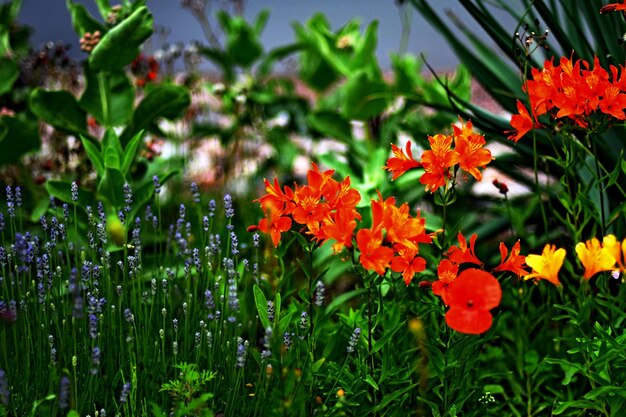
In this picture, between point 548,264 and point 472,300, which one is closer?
point 472,300

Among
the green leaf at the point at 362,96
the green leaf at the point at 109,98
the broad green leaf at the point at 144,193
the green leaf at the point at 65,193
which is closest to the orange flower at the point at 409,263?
the broad green leaf at the point at 144,193

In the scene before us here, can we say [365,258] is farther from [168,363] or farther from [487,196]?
[487,196]

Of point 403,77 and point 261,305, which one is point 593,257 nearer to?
point 261,305

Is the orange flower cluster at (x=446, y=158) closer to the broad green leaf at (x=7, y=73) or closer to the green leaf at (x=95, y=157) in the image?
the green leaf at (x=95, y=157)

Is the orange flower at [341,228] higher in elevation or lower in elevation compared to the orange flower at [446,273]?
higher

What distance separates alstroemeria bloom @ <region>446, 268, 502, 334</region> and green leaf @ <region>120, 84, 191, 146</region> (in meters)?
1.63

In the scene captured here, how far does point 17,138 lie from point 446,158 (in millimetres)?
2082

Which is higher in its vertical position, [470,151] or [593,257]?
[470,151]

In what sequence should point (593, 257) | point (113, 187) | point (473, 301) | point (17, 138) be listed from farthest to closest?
1. point (17, 138)
2. point (113, 187)
3. point (593, 257)
4. point (473, 301)

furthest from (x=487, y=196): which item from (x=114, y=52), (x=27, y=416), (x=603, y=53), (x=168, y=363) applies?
(x=27, y=416)

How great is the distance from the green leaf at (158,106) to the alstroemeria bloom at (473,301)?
1629 millimetres

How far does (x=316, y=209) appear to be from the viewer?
1.56m

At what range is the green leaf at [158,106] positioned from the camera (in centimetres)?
276

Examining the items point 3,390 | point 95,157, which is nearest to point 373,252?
point 3,390
